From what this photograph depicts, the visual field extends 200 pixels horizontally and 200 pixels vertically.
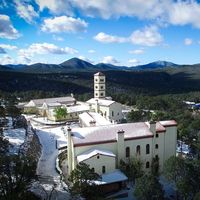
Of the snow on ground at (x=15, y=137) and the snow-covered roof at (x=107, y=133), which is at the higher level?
the snow-covered roof at (x=107, y=133)

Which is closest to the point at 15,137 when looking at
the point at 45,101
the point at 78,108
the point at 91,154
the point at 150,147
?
the point at 91,154

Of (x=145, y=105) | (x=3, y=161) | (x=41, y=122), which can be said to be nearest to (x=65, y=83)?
(x=145, y=105)

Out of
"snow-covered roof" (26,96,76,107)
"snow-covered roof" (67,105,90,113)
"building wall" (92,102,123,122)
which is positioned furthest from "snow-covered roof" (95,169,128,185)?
"snow-covered roof" (26,96,76,107)

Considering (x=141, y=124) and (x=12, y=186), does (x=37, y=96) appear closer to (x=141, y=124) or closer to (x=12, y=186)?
(x=141, y=124)

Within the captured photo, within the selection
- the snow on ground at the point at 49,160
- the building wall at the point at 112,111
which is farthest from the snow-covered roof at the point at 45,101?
the snow on ground at the point at 49,160

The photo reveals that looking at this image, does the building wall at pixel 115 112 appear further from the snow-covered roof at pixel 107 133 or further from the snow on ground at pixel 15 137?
the snow-covered roof at pixel 107 133

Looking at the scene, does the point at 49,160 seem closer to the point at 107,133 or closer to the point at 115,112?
the point at 107,133

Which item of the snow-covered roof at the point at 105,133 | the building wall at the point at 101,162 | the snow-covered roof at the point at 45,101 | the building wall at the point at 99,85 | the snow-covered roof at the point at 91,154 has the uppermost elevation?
the building wall at the point at 99,85
